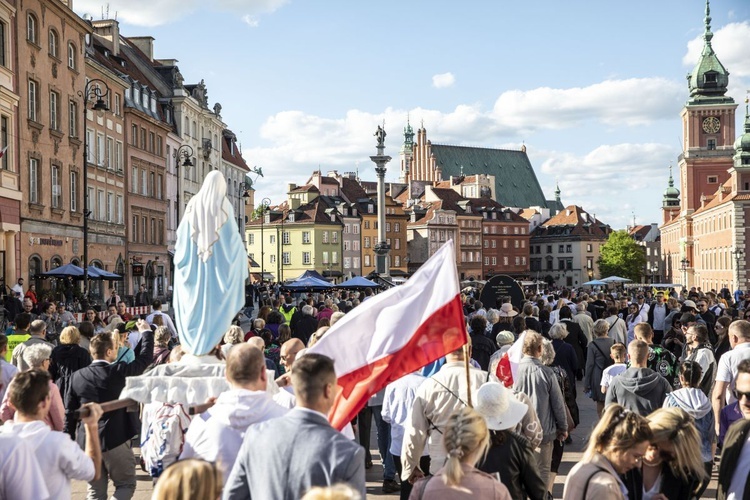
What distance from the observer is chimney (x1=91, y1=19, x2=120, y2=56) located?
5172cm

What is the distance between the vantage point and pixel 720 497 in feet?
18.9

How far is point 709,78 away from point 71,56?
101785 millimetres

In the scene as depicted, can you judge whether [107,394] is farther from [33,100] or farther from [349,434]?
[33,100]

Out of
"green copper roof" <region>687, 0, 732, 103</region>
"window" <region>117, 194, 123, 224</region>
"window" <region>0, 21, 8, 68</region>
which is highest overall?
"green copper roof" <region>687, 0, 732, 103</region>

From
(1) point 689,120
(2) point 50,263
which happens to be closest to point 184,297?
(2) point 50,263

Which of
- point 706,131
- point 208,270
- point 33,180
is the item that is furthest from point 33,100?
point 706,131

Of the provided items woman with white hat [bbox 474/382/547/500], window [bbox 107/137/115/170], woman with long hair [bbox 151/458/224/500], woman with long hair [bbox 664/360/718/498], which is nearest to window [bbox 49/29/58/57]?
window [bbox 107/137/115/170]

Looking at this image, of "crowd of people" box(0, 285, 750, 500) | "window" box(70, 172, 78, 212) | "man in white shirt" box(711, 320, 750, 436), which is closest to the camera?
"crowd of people" box(0, 285, 750, 500)

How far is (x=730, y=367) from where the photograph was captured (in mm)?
8961

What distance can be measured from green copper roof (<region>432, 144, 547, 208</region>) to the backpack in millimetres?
144280

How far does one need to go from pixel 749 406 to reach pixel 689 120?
399ft

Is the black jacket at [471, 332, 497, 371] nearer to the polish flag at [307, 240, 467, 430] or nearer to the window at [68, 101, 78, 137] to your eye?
the polish flag at [307, 240, 467, 430]

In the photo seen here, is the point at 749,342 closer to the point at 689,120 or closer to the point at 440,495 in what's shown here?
the point at 440,495

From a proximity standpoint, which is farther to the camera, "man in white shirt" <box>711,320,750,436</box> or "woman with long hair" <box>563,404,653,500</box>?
"man in white shirt" <box>711,320,750,436</box>
